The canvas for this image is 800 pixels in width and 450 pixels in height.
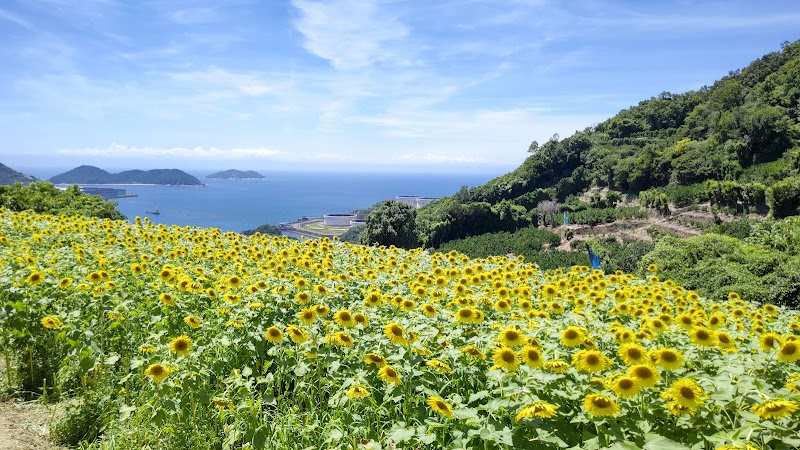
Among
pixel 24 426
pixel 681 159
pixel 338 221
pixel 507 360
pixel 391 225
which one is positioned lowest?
pixel 338 221

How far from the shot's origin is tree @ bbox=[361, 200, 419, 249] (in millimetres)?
38062

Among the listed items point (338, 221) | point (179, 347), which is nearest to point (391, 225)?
point (179, 347)

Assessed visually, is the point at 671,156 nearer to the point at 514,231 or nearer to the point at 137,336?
the point at 514,231

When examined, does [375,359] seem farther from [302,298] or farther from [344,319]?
[302,298]

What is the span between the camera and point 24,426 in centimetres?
378

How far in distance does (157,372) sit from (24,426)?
1.73 meters

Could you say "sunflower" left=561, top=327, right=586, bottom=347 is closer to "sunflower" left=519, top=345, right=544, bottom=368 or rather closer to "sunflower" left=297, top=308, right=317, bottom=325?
"sunflower" left=519, top=345, right=544, bottom=368

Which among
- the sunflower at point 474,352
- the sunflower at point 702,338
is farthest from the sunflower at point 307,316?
the sunflower at point 702,338

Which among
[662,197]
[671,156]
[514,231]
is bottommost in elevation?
[514,231]

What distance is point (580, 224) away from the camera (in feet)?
169

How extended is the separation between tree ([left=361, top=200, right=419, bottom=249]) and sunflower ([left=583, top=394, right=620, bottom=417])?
35.1 meters

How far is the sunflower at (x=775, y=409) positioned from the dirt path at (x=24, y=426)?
186 inches

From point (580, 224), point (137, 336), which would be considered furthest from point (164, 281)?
point (580, 224)

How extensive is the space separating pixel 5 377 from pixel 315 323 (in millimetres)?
3214
